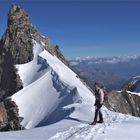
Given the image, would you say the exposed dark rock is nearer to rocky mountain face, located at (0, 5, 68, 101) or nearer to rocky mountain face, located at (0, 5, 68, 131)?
rocky mountain face, located at (0, 5, 68, 131)

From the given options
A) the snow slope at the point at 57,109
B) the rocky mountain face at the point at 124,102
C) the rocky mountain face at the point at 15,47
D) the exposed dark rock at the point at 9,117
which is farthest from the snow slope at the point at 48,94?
the rocky mountain face at the point at 124,102

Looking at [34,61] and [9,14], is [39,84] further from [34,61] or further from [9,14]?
[9,14]

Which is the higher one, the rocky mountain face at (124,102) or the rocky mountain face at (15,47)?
the rocky mountain face at (15,47)

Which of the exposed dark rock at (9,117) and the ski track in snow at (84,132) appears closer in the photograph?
the ski track in snow at (84,132)

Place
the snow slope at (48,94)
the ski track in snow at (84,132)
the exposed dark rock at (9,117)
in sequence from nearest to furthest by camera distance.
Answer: the ski track in snow at (84,132)
the snow slope at (48,94)
the exposed dark rock at (9,117)

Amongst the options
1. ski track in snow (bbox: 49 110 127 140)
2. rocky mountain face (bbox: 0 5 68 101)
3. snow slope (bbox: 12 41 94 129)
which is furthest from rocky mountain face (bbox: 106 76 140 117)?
ski track in snow (bbox: 49 110 127 140)

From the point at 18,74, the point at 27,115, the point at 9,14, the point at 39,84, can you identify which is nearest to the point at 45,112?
the point at 27,115

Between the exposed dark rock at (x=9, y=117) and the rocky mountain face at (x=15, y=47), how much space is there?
6.18 m

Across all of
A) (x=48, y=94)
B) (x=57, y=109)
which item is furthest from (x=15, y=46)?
(x=57, y=109)

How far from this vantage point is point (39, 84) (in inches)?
1891

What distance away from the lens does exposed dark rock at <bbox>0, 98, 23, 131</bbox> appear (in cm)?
4050

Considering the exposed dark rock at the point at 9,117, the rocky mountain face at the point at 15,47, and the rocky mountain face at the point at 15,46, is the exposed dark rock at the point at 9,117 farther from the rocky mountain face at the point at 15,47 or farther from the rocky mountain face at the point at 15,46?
the rocky mountain face at the point at 15,46

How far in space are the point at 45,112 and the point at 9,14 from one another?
2761cm

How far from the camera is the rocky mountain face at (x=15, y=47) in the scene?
177 feet
